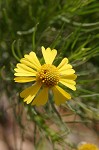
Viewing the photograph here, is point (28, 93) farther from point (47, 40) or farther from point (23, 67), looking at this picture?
point (47, 40)

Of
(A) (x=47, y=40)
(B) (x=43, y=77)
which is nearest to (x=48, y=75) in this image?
(B) (x=43, y=77)

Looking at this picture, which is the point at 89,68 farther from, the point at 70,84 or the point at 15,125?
the point at 70,84

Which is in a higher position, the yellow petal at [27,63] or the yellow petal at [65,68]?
the yellow petal at [27,63]

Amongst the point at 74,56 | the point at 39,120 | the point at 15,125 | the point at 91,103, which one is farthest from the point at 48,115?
the point at 15,125

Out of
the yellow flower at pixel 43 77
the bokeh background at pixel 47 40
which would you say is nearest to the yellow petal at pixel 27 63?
the yellow flower at pixel 43 77

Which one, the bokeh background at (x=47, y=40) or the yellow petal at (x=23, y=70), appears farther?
the bokeh background at (x=47, y=40)

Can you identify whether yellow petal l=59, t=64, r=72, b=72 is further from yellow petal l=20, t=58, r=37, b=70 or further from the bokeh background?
the bokeh background

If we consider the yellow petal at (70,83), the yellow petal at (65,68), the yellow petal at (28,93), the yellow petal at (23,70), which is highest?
the yellow petal at (23,70)

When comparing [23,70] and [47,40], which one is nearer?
[23,70]

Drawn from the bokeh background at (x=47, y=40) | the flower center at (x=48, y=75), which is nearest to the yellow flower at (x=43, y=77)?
the flower center at (x=48, y=75)

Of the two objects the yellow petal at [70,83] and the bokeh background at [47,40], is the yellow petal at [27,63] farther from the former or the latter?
the bokeh background at [47,40]
